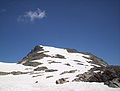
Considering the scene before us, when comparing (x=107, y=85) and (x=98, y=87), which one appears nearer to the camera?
(x=98, y=87)

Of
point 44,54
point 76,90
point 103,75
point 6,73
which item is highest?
point 44,54

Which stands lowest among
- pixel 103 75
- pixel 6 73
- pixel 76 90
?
pixel 76 90

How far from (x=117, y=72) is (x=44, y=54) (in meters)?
83.1

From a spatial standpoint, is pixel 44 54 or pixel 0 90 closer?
pixel 0 90

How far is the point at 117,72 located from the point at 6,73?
46052mm

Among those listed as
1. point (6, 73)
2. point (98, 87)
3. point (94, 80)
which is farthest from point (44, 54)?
point (98, 87)

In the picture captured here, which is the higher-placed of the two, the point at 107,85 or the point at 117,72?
the point at 117,72

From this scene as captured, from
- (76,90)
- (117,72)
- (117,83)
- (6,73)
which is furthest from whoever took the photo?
(6,73)

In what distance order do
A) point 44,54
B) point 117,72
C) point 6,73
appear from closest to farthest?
point 117,72, point 6,73, point 44,54

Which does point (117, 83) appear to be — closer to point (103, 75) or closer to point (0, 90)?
point (103, 75)

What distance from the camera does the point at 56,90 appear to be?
86.5ft

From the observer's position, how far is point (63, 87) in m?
27.3

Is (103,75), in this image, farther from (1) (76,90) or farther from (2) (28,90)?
(2) (28,90)

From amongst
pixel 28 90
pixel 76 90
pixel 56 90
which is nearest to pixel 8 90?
pixel 28 90
